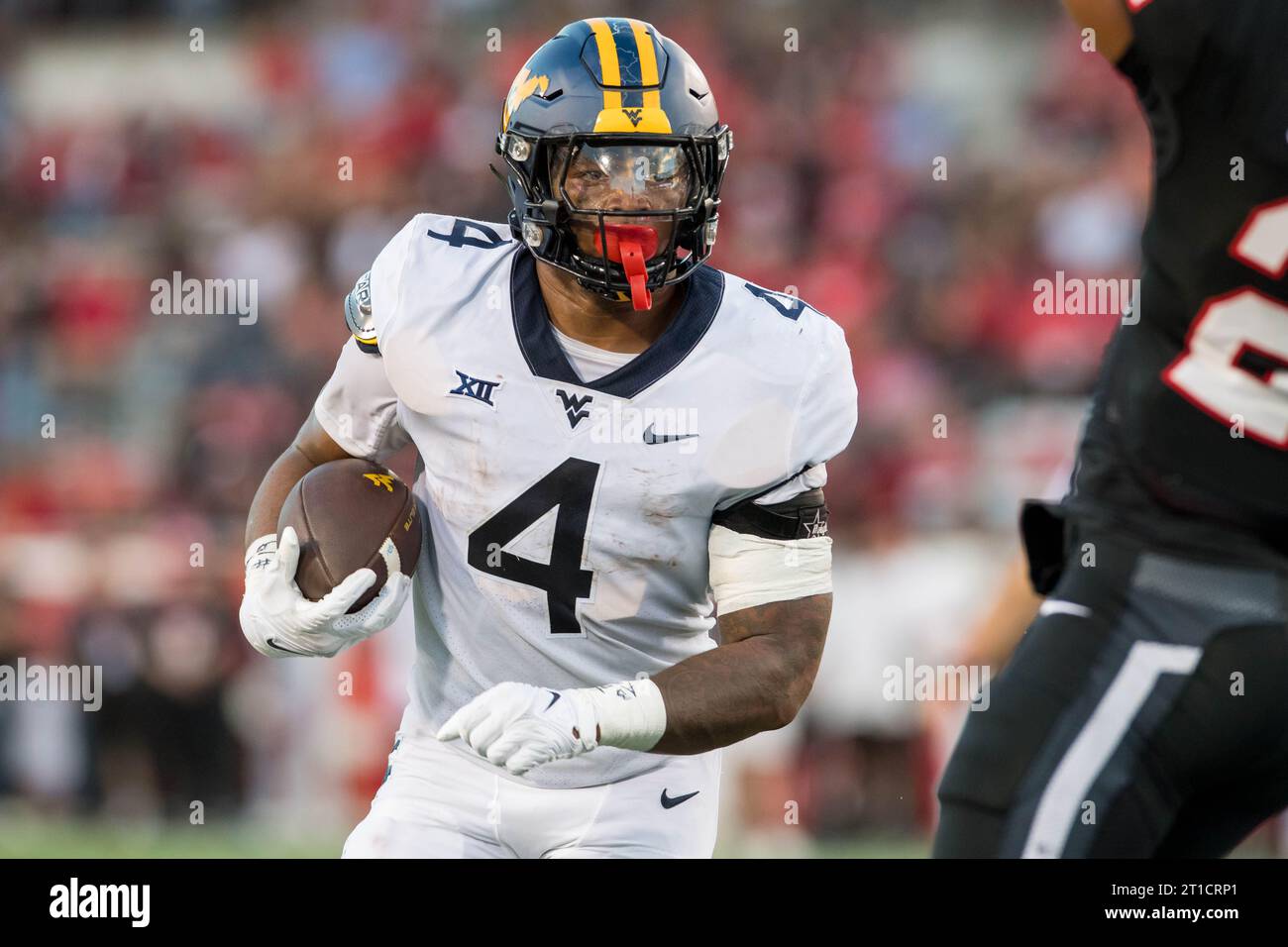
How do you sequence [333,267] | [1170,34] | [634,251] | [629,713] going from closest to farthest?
[1170,34] < [629,713] < [634,251] < [333,267]

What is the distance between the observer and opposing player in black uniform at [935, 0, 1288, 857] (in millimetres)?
2217

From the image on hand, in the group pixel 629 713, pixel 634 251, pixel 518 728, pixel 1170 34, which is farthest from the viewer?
pixel 634 251

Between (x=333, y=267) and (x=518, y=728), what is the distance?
242 inches

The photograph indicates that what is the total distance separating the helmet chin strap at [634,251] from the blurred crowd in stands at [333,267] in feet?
13.1

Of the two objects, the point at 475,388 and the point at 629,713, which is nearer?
the point at 629,713

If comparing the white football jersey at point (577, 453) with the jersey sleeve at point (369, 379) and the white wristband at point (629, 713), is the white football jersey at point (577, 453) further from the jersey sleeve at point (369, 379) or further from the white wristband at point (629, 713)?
the white wristband at point (629, 713)

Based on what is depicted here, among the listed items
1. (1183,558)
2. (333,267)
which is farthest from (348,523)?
(333,267)

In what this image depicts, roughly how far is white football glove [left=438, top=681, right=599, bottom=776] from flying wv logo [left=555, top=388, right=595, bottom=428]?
1.78 feet

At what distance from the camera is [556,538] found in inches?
111

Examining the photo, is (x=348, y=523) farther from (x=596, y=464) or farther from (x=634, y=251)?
(x=634, y=251)

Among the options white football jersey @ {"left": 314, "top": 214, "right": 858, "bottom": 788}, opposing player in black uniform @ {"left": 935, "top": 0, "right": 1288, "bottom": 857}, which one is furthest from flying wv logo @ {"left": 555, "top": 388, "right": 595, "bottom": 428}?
opposing player in black uniform @ {"left": 935, "top": 0, "right": 1288, "bottom": 857}

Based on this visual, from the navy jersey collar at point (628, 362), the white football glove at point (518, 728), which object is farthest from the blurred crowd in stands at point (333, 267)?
the white football glove at point (518, 728)

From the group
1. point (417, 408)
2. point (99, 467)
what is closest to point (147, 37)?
point (99, 467)

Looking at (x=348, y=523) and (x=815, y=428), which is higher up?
(x=815, y=428)
